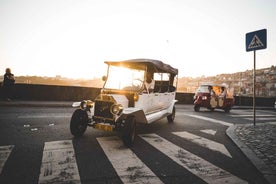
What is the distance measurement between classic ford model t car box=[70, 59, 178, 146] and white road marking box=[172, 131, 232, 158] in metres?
1.08

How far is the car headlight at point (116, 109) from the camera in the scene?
5.13 metres

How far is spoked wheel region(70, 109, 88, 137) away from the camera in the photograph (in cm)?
548

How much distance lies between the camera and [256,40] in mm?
7410

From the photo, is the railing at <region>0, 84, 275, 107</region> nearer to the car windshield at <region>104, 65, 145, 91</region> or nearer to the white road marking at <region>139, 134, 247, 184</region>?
the car windshield at <region>104, 65, 145, 91</region>

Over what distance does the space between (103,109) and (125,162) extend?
1917 mm

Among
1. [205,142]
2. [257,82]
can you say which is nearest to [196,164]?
[205,142]

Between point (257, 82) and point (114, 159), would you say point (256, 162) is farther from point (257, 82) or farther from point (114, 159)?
point (257, 82)

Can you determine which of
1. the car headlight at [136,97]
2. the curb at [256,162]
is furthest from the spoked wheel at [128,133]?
the curb at [256,162]

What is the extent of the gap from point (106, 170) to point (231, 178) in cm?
209

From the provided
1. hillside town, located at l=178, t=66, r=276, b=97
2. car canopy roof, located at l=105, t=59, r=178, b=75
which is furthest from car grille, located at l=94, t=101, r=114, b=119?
hillside town, located at l=178, t=66, r=276, b=97

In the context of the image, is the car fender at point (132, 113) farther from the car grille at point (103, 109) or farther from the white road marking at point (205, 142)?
the white road marking at point (205, 142)

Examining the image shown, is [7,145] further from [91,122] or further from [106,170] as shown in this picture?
[106,170]

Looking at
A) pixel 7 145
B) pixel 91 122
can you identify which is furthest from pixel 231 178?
pixel 7 145

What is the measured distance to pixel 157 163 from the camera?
3939 mm
